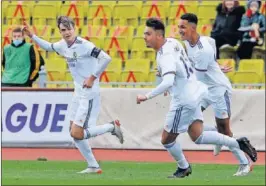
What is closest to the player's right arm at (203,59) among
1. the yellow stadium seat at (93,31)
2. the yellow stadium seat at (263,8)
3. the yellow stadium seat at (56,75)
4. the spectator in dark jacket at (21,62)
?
the spectator in dark jacket at (21,62)

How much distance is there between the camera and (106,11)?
22469 millimetres

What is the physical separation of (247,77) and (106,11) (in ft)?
15.9

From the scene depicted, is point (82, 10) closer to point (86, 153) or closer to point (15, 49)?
point (15, 49)

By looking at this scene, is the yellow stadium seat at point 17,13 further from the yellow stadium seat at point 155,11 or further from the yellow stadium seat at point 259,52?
the yellow stadium seat at point 259,52

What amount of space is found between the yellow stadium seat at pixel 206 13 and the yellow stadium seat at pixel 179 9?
14 centimetres

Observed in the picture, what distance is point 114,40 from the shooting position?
69.2 ft

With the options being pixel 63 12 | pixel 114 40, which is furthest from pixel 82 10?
pixel 114 40

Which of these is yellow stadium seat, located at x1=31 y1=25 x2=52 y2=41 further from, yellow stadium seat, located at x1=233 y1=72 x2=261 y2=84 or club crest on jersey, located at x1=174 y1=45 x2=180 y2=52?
club crest on jersey, located at x1=174 y1=45 x2=180 y2=52

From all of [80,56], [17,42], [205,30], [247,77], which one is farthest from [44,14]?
[80,56]

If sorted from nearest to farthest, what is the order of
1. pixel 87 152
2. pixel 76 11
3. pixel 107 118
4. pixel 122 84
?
1. pixel 87 152
2. pixel 107 118
3. pixel 122 84
4. pixel 76 11

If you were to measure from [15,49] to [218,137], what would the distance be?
288 inches

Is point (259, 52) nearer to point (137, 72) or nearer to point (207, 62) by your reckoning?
point (137, 72)

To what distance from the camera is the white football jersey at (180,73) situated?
10906 mm

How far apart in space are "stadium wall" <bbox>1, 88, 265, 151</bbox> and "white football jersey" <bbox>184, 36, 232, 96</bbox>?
394cm
